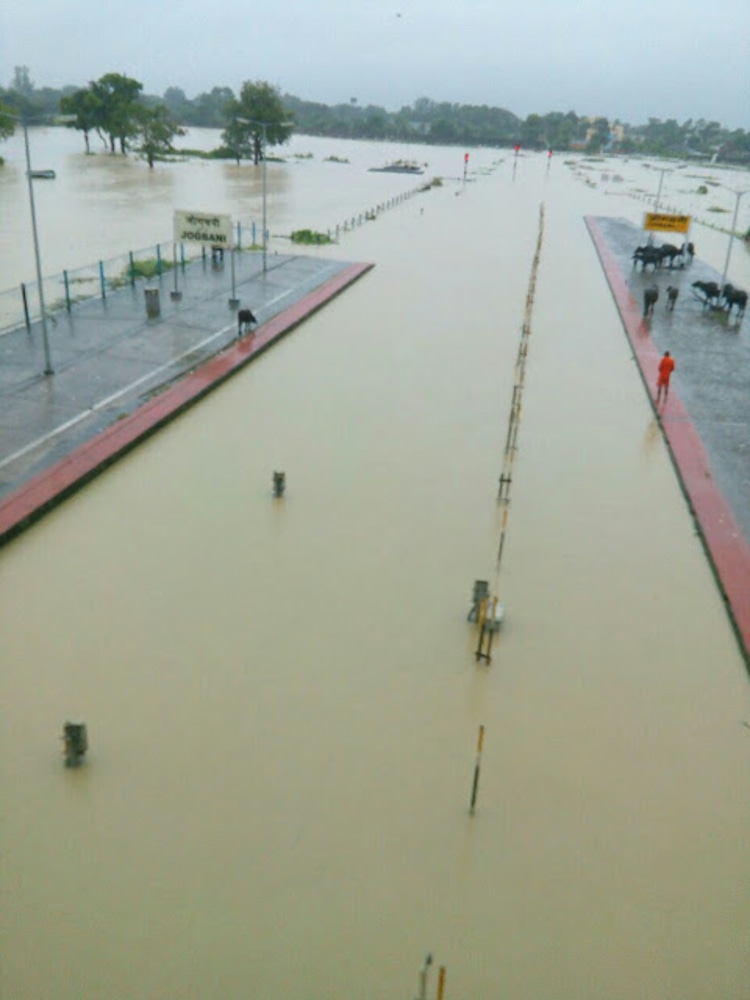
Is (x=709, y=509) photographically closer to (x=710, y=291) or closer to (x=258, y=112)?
(x=710, y=291)

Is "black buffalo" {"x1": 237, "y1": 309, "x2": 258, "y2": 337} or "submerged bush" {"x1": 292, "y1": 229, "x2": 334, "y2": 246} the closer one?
"black buffalo" {"x1": 237, "y1": 309, "x2": 258, "y2": 337}

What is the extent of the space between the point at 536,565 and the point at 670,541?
1.92m

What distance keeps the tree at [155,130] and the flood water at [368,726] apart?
2824 inches

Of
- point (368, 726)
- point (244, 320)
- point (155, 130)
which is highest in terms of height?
point (155, 130)

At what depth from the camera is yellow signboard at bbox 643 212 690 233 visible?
26688 millimetres

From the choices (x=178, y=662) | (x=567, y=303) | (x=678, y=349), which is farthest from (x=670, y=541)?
(x=567, y=303)

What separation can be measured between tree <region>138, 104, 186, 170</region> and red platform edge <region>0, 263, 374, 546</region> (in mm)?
65367

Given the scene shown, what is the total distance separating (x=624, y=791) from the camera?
620 centimetres

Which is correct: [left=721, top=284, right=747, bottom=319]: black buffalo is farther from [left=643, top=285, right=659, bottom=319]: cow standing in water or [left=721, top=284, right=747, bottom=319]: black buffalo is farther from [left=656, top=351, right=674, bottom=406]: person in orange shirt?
[left=656, top=351, right=674, bottom=406]: person in orange shirt

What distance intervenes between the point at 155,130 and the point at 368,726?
8039cm

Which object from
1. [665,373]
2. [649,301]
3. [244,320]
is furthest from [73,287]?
[665,373]

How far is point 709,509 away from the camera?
1059cm

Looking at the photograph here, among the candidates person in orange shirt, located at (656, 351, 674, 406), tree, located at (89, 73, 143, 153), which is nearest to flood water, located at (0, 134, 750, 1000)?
person in orange shirt, located at (656, 351, 674, 406)

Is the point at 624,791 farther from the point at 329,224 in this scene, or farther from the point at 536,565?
the point at 329,224
